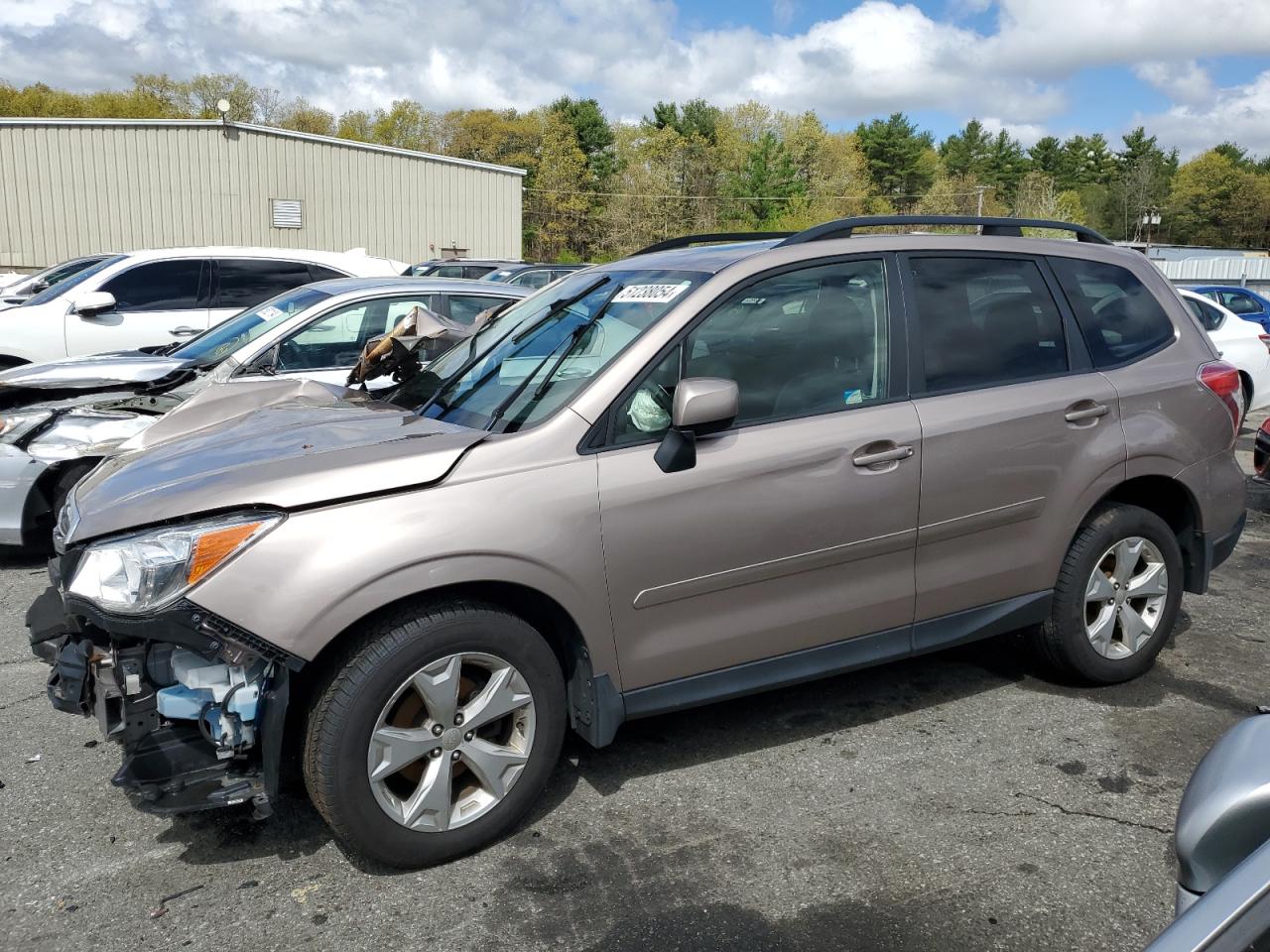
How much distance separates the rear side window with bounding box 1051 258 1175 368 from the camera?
Result: 4293 millimetres

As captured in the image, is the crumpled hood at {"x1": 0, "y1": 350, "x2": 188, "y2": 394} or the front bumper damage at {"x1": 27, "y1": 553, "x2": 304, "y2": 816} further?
the crumpled hood at {"x1": 0, "y1": 350, "x2": 188, "y2": 394}

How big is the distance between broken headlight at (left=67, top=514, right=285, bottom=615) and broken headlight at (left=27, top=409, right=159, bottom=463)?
127 inches

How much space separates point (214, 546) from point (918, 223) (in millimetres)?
2780

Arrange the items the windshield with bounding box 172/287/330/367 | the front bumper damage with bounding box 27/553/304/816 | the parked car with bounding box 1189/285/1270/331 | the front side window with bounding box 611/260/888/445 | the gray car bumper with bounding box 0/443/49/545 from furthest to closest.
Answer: the parked car with bounding box 1189/285/1270/331
the windshield with bounding box 172/287/330/367
the gray car bumper with bounding box 0/443/49/545
the front side window with bounding box 611/260/888/445
the front bumper damage with bounding box 27/553/304/816

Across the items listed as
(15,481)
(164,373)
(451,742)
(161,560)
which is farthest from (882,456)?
(164,373)

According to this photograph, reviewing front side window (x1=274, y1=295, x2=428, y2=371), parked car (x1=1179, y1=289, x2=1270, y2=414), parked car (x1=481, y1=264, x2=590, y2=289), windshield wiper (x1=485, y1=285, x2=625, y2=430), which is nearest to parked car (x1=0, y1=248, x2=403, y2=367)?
front side window (x1=274, y1=295, x2=428, y2=371)

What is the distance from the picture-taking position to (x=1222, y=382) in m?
4.45

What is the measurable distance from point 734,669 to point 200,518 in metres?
1.76

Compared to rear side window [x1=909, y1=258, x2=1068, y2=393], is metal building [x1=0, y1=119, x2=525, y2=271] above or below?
above

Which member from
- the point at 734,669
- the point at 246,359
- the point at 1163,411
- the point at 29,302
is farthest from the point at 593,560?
the point at 29,302

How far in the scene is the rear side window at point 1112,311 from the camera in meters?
4.29

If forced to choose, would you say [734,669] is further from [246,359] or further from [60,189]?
[60,189]

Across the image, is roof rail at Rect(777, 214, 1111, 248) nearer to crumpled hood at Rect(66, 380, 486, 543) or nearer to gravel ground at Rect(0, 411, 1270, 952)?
crumpled hood at Rect(66, 380, 486, 543)

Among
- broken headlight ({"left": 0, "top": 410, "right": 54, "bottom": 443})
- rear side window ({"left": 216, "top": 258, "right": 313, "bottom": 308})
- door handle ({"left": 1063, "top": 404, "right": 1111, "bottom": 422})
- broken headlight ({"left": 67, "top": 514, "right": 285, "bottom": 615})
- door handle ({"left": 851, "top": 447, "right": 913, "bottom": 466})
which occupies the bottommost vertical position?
broken headlight ({"left": 67, "top": 514, "right": 285, "bottom": 615})
